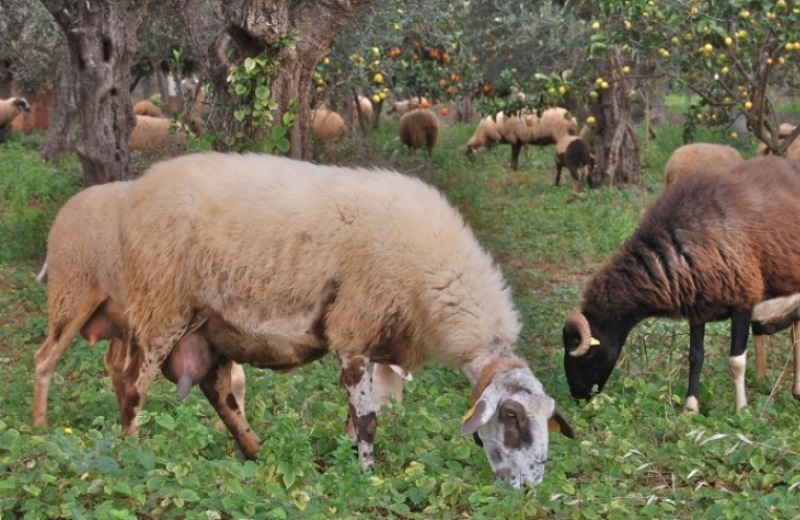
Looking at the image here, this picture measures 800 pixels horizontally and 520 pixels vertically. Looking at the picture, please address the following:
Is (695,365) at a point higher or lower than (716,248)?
lower

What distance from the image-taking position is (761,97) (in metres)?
10.5

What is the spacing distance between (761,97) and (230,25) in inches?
207

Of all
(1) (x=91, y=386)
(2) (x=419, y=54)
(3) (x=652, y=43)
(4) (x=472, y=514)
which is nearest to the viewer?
(4) (x=472, y=514)

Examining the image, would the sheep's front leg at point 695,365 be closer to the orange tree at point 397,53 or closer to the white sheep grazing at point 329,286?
the white sheep grazing at point 329,286

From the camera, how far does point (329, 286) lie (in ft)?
18.9

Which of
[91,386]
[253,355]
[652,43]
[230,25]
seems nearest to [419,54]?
[652,43]

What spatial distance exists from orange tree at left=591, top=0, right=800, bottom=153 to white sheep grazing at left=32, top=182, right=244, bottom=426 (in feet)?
16.1

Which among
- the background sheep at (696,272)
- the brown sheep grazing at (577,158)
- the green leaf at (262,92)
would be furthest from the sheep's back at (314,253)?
the brown sheep grazing at (577,158)

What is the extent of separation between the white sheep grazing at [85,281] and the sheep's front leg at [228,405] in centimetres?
43

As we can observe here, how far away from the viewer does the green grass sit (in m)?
4.55

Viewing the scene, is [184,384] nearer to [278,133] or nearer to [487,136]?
[278,133]

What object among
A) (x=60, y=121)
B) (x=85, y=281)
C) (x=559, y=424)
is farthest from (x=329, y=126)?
(x=559, y=424)

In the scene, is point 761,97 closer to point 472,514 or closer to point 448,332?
point 448,332

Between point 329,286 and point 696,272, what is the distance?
8.49 ft
